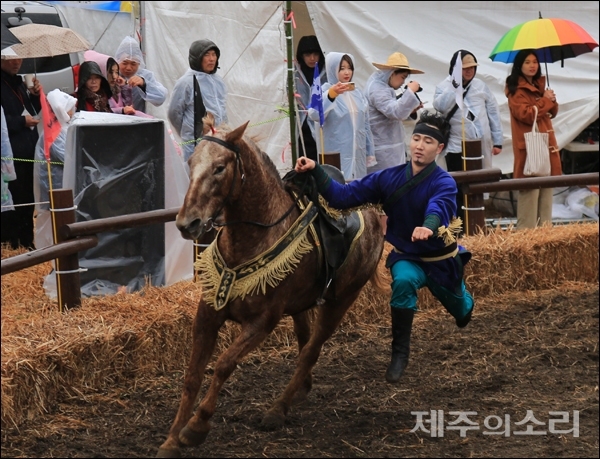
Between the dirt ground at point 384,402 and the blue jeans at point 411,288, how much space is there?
0.70m

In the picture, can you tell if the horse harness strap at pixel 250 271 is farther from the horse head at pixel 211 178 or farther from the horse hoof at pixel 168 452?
the horse hoof at pixel 168 452

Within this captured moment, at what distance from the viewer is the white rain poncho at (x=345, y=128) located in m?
9.10

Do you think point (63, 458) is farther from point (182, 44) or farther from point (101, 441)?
point (182, 44)

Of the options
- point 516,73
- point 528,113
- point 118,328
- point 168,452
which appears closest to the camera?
point 168,452

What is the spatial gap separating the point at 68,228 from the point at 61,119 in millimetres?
1887

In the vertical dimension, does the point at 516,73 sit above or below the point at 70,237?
above

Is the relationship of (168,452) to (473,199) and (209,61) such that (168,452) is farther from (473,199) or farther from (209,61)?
(473,199)

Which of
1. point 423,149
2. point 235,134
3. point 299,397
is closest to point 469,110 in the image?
point 423,149

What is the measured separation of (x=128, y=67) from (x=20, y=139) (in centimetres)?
117

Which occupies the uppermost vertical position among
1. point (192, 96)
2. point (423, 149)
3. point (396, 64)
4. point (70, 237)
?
point (396, 64)

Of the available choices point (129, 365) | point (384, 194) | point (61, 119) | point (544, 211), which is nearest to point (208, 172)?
point (384, 194)

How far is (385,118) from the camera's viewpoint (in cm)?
944

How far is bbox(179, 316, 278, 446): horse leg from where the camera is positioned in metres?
Result: 4.83
